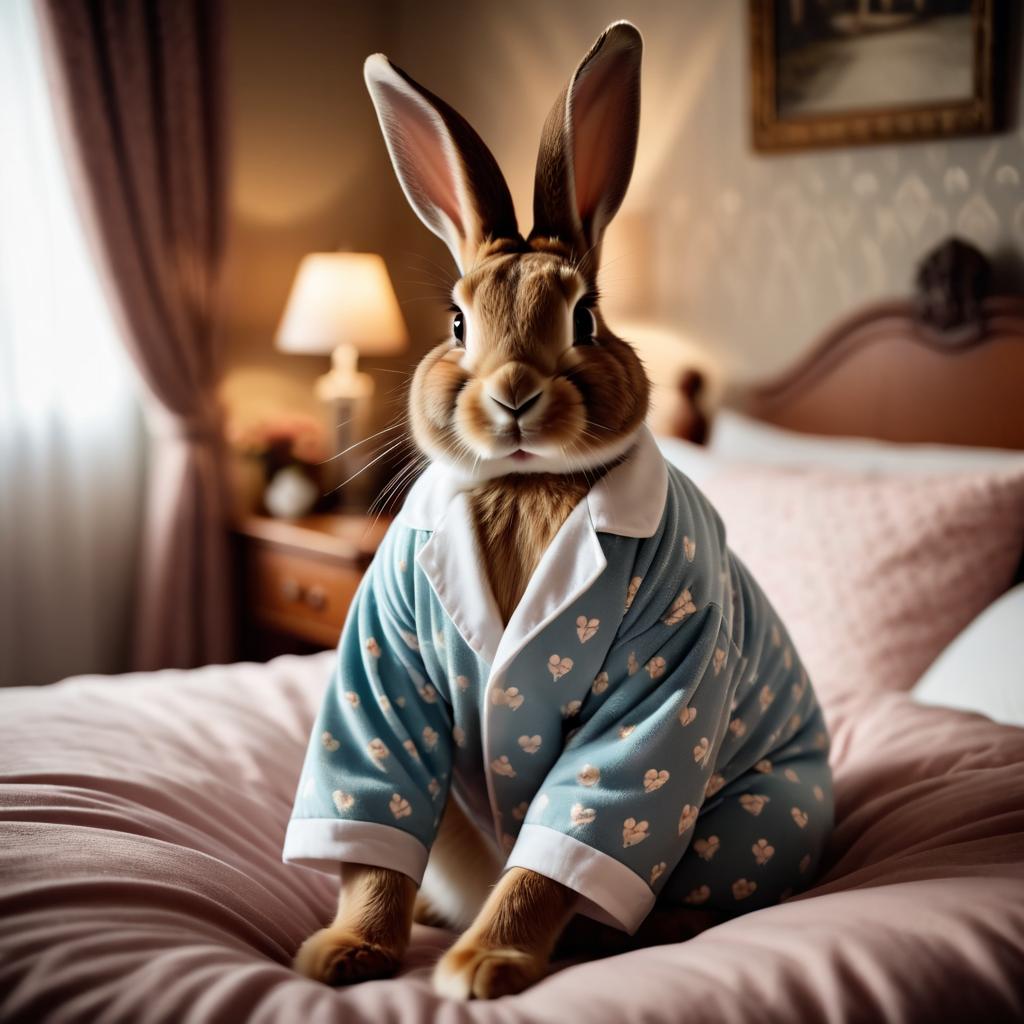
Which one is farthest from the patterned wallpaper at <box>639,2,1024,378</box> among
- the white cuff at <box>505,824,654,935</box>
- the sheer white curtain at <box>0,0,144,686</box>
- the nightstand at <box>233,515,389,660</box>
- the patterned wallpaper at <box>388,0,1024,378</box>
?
the white cuff at <box>505,824,654,935</box>

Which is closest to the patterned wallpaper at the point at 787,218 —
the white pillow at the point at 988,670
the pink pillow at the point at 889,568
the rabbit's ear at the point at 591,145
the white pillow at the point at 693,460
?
the white pillow at the point at 693,460

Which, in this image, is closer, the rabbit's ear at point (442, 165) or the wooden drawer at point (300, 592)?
the rabbit's ear at point (442, 165)

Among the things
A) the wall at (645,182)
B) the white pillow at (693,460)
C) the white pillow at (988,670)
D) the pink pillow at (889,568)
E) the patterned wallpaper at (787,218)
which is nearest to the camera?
the white pillow at (988,670)

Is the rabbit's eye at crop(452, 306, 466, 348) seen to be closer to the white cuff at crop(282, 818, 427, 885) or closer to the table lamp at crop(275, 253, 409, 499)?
the white cuff at crop(282, 818, 427, 885)

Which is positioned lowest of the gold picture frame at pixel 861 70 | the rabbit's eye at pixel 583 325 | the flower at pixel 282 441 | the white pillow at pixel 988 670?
the white pillow at pixel 988 670

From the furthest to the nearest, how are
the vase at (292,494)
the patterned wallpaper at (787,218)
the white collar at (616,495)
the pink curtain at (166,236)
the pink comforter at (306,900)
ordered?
the vase at (292,494) → the pink curtain at (166,236) → the patterned wallpaper at (787,218) → the white collar at (616,495) → the pink comforter at (306,900)

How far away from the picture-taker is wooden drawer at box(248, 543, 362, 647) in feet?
9.46

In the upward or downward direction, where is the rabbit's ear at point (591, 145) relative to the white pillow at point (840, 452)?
upward

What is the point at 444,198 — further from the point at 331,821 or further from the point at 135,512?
the point at 135,512

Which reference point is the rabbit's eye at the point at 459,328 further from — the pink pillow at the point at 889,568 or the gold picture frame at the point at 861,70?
the gold picture frame at the point at 861,70

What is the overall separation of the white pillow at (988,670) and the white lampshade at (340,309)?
6.14 feet

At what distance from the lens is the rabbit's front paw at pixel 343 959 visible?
945 millimetres

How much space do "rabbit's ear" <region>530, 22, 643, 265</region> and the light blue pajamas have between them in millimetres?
235

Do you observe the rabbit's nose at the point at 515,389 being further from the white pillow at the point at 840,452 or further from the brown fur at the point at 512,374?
the white pillow at the point at 840,452
